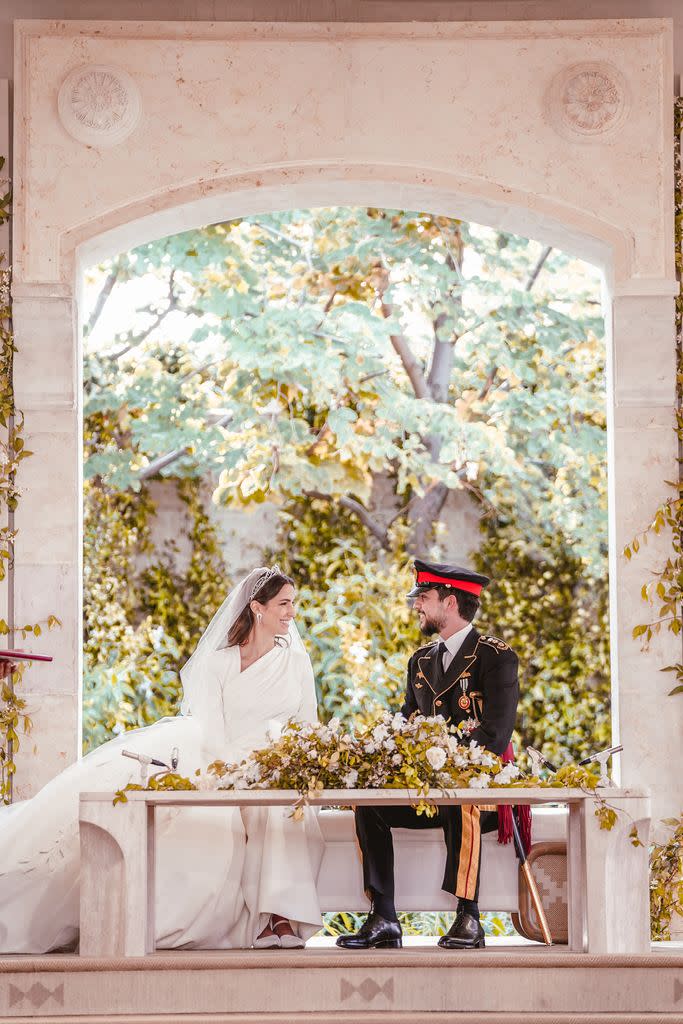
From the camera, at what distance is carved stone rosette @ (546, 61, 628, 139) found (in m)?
5.45

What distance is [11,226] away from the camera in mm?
5457

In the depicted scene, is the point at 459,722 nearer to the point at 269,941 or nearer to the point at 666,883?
the point at 269,941

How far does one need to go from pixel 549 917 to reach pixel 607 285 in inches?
107

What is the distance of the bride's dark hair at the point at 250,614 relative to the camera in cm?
502

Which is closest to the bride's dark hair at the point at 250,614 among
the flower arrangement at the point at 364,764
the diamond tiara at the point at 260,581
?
the diamond tiara at the point at 260,581

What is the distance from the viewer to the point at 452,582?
Answer: 4844 mm

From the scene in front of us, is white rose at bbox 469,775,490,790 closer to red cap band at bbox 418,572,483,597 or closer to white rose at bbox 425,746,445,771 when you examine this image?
white rose at bbox 425,746,445,771

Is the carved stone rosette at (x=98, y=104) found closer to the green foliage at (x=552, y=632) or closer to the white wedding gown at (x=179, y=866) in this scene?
the white wedding gown at (x=179, y=866)

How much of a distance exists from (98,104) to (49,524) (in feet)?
5.90

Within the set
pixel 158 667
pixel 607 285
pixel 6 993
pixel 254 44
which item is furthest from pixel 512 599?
pixel 6 993

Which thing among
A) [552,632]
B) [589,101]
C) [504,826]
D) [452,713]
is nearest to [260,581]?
[452,713]

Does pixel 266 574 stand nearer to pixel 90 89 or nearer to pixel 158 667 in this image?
pixel 90 89

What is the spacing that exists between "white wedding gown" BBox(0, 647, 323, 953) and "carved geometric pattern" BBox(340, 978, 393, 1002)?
0.42 meters

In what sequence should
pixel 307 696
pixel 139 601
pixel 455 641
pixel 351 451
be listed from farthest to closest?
pixel 139 601
pixel 351 451
pixel 307 696
pixel 455 641
